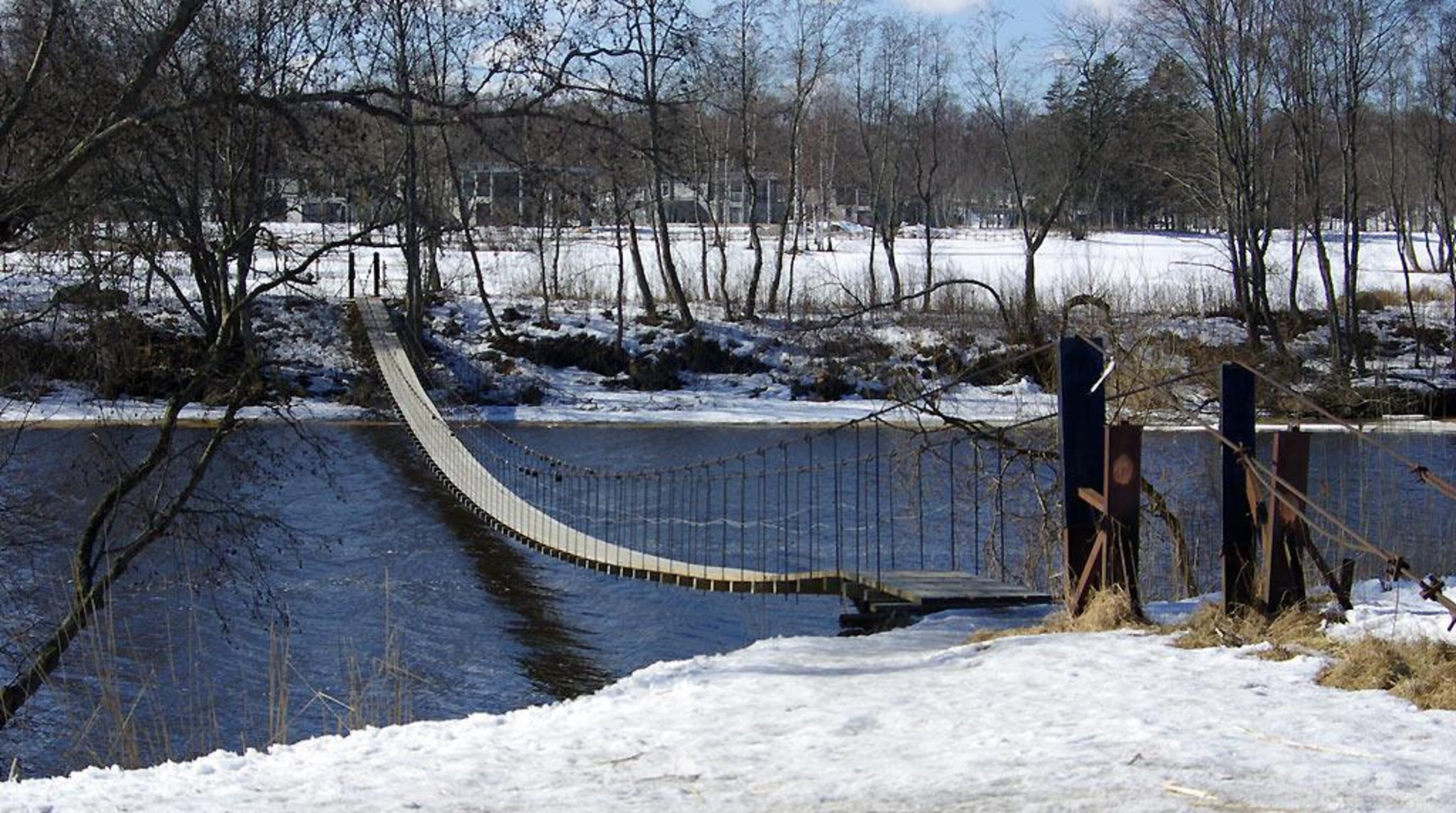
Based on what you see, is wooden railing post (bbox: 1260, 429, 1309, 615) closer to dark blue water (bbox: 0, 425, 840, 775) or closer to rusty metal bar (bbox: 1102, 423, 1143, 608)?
rusty metal bar (bbox: 1102, 423, 1143, 608)

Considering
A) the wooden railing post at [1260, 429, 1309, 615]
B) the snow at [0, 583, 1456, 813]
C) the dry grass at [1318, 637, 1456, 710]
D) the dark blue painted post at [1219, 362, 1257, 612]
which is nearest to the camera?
the snow at [0, 583, 1456, 813]

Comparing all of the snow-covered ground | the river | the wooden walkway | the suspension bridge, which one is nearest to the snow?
the suspension bridge

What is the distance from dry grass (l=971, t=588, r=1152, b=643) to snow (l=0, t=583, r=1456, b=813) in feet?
1.35

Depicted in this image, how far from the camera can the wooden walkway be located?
16.9ft

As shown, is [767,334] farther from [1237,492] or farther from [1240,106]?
[1237,492]

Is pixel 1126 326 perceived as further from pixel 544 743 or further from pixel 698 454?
pixel 544 743

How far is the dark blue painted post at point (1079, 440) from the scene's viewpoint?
4.42m

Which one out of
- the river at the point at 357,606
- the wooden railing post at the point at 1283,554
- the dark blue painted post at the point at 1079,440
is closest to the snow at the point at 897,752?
the wooden railing post at the point at 1283,554

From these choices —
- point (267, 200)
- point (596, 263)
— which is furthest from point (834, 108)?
point (267, 200)

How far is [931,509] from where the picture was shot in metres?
10.4

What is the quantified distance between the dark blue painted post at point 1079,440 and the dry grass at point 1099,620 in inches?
7.1

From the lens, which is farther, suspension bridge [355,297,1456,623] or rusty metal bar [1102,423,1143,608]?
rusty metal bar [1102,423,1143,608]

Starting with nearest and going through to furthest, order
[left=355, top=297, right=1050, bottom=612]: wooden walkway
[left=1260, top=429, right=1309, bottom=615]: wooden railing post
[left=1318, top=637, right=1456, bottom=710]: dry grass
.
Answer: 1. [left=1318, top=637, right=1456, bottom=710]: dry grass
2. [left=1260, top=429, right=1309, bottom=615]: wooden railing post
3. [left=355, top=297, right=1050, bottom=612]: wooden walkway

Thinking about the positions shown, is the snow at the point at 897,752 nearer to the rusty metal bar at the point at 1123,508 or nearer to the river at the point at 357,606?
the rusty metal bar at the point at 1123,508
